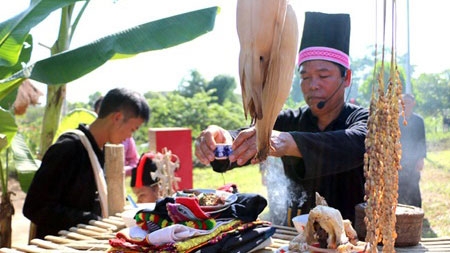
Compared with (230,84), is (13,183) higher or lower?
lower

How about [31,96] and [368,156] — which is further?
[31,96]

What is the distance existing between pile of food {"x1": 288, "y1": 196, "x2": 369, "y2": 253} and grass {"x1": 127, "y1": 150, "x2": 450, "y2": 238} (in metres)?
4.40

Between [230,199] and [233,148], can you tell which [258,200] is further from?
[233,148]

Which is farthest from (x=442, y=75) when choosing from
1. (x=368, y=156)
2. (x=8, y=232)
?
(x=368, y=156)

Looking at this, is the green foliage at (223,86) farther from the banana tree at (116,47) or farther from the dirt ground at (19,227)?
the banana tree at (116,47)

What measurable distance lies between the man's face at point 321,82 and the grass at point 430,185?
3580mm

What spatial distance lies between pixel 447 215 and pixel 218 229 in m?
6.06

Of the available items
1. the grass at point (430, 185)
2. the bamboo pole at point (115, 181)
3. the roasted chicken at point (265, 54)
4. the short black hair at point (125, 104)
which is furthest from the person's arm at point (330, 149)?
the grass at point (430, 185)

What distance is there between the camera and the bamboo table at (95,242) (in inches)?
73.6

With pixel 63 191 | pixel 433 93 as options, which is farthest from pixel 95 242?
pixel 433 93

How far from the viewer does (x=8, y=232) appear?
11.9 ft

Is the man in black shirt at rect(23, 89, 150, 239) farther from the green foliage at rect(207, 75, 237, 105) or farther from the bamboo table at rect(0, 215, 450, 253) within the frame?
the green foliage at rect(207, 75, 237, 105)

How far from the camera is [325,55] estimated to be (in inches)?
96.0

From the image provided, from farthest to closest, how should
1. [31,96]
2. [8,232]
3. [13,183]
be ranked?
[13,183]
[31,96]
[8,232]
